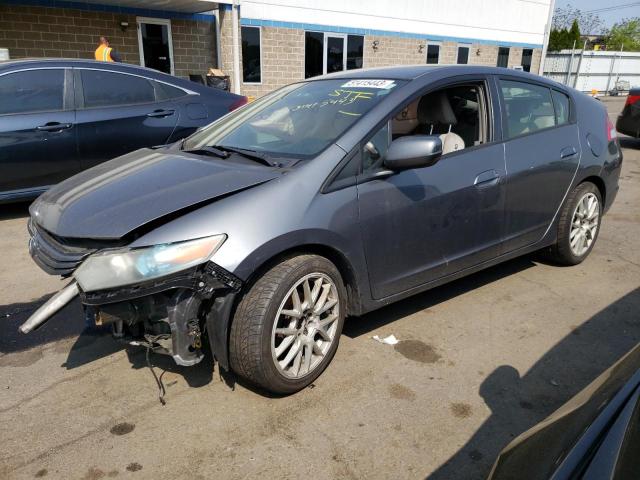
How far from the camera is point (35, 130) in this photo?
5602mm

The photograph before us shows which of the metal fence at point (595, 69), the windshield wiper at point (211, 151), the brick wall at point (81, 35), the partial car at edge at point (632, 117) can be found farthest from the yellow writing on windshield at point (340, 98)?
the metal fence at point (595, 69)

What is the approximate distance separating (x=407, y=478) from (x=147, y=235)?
5.16ft

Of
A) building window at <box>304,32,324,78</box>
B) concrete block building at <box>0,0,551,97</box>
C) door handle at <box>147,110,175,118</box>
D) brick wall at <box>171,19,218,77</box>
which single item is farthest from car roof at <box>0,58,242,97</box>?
building window at <box>304,32,324,78</box>

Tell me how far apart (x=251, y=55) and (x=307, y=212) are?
1276 centimetres

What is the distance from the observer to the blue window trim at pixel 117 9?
1112 cm

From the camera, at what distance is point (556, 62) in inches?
1131

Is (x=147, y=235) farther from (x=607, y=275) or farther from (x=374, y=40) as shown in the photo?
(x=374, y=40)

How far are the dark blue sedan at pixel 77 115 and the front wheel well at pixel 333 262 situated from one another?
13.1 feet

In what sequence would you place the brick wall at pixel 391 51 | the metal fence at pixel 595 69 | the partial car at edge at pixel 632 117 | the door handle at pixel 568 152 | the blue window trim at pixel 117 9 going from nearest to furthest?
the door handle at pixel 568 152 < the partial car at edge at pixel 632 117 < the blue window trim at pixel 117 9 < the brick wall at pixel 391 51 < the metal fence at pixel 595 69

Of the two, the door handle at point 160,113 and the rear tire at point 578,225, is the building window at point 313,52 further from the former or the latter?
the rear tire at point 578,225

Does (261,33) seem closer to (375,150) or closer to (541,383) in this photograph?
(375,150)

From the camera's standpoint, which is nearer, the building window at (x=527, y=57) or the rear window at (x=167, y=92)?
the rear window at (x=167, y=92)

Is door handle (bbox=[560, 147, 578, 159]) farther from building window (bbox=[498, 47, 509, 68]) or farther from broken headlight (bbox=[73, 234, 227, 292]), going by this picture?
building window (bbox=[498, 47, 509, 68])

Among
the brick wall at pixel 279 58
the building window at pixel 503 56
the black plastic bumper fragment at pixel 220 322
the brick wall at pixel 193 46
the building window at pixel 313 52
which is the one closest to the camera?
the black plastic bumper fragment at pixel 220 322
